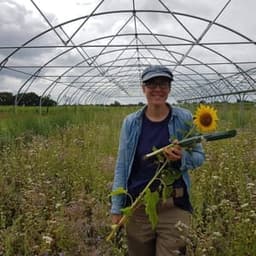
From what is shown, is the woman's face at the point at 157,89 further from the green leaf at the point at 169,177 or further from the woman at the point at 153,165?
the green leaf at the point at 169,177

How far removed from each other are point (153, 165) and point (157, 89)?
352mm

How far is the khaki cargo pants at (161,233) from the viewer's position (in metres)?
2.04

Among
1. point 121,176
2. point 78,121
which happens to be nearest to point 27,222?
point 121,176

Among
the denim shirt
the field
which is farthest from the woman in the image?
the field

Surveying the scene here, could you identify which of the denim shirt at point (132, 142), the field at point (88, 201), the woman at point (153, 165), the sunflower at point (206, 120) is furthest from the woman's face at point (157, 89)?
the field at point (88, 201)

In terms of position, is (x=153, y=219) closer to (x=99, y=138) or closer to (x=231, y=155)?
(x=231, y=155)

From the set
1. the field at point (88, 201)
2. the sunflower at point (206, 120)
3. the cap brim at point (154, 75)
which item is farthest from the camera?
the field at point (88, 201)

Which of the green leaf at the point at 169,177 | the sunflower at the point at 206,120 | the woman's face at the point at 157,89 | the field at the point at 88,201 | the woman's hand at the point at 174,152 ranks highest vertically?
the woman's face at the point at 157,89

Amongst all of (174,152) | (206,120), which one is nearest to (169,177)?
(174,152)

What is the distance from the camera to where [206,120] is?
1688 mm

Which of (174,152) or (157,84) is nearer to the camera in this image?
(174,152)

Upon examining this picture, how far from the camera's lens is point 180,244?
205cm

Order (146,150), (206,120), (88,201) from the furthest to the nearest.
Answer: (88,201)
(146,150)
(206,120)

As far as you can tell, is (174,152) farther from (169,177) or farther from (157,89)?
(157,89)
